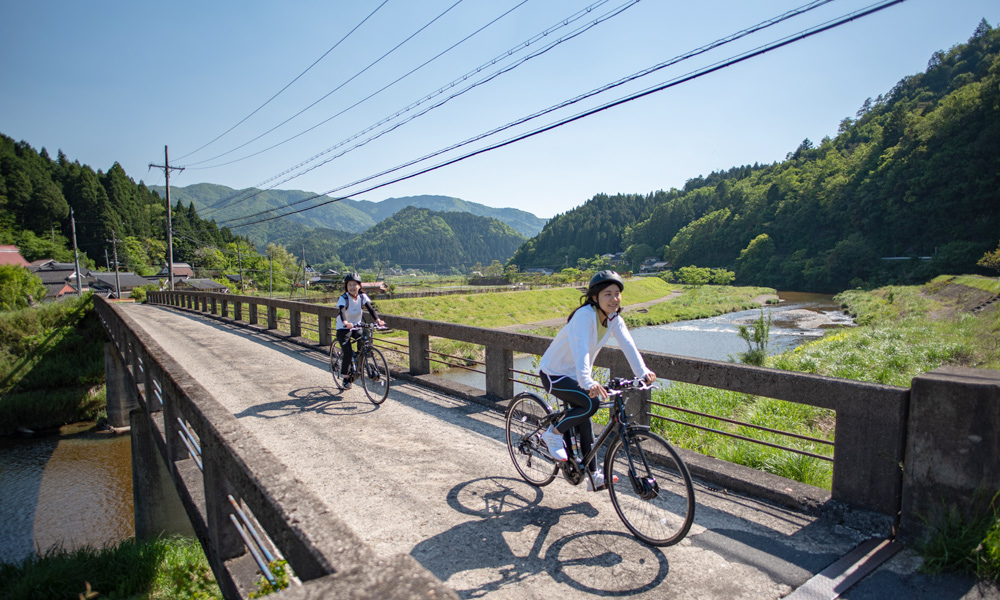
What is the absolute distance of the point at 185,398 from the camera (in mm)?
3848

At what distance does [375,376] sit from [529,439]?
12.8ft

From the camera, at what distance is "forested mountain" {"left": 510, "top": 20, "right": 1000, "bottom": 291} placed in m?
67.6

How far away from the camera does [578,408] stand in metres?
3.94

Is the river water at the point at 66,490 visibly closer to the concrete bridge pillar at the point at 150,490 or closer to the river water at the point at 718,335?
the concrete bridge pillar at the point at 150,490

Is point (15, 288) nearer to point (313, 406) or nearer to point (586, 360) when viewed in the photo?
point (313, 406)

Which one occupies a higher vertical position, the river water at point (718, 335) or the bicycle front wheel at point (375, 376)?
the bicycle front wheel at point (375, 376)

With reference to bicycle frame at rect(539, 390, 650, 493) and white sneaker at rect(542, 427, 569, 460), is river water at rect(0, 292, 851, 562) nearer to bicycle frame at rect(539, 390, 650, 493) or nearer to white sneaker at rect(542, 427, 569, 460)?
white sneaker at rect(542, 427, 569, 460)

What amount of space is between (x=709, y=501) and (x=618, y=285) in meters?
1.96

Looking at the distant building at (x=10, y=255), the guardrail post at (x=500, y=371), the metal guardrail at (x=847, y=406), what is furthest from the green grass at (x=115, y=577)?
the distant building at (x=10, y=255)

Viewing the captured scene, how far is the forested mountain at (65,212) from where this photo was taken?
8225 centimetres

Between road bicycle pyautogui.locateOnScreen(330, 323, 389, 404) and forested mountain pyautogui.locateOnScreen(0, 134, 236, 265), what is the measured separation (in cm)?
8203

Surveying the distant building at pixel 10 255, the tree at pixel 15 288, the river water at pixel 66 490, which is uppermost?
the distant building at pixel 10 255

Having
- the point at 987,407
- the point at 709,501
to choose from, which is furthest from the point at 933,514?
the point at 709,501

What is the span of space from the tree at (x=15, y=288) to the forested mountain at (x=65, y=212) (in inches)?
880
